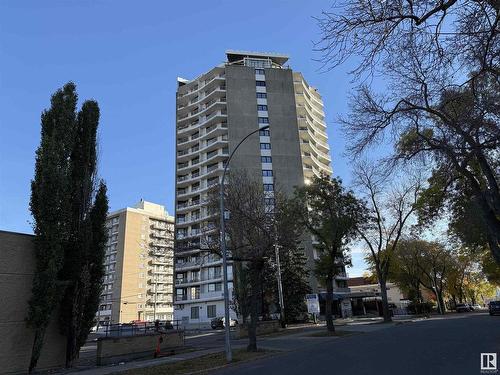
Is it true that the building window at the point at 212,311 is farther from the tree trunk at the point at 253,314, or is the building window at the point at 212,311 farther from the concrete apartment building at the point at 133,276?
the tree trunk at the point at 253,314

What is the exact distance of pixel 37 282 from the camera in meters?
17.0

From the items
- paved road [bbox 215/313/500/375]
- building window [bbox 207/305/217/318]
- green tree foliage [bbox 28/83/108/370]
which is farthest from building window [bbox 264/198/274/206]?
building window [bbox 207/305/217/318]

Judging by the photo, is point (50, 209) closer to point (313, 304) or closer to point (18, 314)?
point (18, 314)

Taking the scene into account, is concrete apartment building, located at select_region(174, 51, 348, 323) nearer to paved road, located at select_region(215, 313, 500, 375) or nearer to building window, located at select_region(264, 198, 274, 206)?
building window, located at select_region(264, 198, 274, 206)

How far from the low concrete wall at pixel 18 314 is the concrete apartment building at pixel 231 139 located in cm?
5471

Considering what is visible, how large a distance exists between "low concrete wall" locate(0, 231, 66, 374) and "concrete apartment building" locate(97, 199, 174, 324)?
288ft

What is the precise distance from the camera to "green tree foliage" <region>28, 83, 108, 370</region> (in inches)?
688

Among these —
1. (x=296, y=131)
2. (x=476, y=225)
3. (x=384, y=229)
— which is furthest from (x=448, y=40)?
(x=296, y=131)

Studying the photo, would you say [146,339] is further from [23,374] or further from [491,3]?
[491,3]

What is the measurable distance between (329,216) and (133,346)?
52.1 feet

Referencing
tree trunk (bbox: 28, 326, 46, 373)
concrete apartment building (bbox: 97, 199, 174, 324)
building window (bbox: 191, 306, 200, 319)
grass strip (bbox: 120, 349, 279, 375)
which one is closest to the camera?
grass strip (bbox: 120, 349, 279, 375)

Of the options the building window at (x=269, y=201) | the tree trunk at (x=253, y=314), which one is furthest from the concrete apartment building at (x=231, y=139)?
the tree trunk at (x=253, y=314)

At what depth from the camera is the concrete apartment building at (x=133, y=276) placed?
4213 inches

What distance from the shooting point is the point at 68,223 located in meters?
19.1
